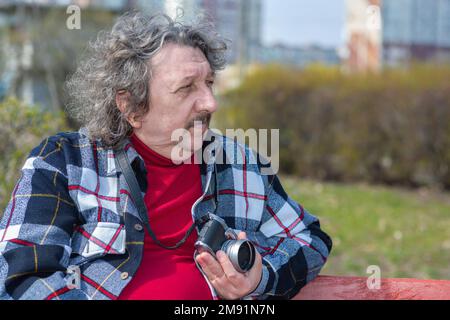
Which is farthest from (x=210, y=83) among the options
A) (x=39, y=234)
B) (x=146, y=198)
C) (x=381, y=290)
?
(x=381, y=290)


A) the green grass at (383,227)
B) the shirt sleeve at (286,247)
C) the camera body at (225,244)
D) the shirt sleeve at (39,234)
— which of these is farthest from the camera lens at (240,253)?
the green grass at (383,227)

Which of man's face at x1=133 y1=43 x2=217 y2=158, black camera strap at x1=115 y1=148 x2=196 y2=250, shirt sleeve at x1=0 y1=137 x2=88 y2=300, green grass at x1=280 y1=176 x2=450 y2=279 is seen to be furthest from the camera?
green grass at x1=280 y1=176 x2=450 y2=279

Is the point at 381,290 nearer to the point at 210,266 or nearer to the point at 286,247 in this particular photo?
the point at 286,247

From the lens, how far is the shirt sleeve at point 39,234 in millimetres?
1932

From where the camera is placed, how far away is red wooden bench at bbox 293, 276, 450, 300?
7.36 feet

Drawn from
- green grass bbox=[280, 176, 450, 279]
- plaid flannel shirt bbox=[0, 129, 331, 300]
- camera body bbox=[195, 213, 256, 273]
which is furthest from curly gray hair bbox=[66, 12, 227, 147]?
green grass bbox=[280, 176, 450, 279]

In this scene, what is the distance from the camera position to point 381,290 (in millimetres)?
2271

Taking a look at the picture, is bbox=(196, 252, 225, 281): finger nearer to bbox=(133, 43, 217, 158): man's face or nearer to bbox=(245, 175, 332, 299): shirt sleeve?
bbox=(245, 175, 332, 299): shirt sleeve

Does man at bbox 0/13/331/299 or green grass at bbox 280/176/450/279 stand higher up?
man at bbox 0/13/331/299

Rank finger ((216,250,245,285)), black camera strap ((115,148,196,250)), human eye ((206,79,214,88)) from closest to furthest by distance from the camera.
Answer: finger ((216,250,245,285)), black camera strap ((115,148,196,250)), human eye ((206,79,214,88))

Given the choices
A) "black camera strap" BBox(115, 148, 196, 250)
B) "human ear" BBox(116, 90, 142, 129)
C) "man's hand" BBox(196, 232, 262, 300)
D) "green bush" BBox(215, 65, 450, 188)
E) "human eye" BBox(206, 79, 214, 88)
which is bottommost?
"green bush" BBox(215, 65, 450, 188)

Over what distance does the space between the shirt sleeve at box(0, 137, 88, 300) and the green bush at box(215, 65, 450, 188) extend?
7.37 meters
